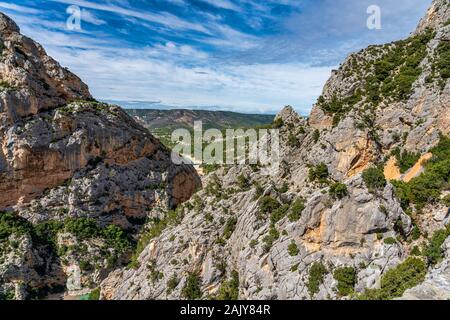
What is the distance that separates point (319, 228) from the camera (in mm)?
33562

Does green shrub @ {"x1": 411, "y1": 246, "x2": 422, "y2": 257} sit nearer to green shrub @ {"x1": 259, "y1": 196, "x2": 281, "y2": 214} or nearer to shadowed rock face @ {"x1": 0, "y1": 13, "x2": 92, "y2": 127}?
green shrub @ {"x1": 259, "y1": 196, "x2": 281, "y2": 214}

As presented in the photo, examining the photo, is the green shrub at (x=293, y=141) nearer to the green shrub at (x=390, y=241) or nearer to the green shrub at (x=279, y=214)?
the green shrub at (x=279, y=214)

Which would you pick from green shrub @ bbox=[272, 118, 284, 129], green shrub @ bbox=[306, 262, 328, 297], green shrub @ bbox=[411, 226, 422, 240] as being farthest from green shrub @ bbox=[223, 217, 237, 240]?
green shrub @ bbox=[411, 226, 422, 240]

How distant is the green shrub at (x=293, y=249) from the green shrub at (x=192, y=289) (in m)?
13.7

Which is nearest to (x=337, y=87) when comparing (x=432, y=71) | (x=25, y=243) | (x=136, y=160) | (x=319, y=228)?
(x=432, y=71)

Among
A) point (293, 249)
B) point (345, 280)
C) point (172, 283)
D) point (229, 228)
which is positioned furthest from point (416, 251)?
point (172, 283)

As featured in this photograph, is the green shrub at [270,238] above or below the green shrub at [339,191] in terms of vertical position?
below

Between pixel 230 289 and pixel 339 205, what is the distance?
50.8ft

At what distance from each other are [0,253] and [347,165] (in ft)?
191

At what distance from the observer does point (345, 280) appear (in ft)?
95.6

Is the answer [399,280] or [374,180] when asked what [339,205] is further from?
[399,280]

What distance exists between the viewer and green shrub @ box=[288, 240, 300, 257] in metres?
34.0

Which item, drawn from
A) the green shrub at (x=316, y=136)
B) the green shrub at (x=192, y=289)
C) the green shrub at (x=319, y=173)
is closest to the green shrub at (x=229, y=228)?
the green shrub at (x=192, y=289)

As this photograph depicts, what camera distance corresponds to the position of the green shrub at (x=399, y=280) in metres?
22.9
